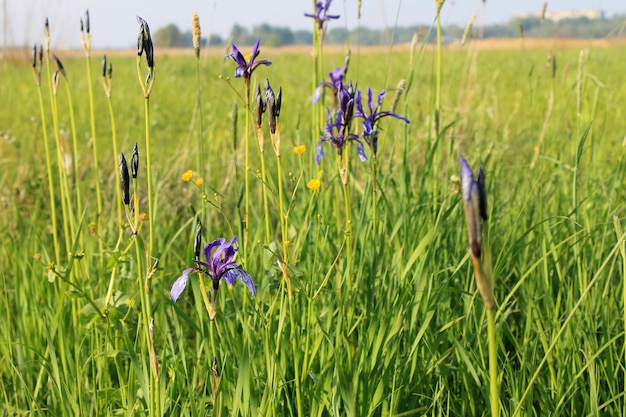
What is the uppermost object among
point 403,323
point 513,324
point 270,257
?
point 270,257

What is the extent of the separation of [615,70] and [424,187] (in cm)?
830

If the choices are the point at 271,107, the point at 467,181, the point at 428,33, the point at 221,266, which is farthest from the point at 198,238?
the point at 428,33

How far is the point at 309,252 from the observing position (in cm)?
157

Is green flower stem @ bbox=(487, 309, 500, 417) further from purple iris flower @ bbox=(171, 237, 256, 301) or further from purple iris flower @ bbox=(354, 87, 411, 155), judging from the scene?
purple iris flower @ bbox=(354, 87, 411, 155)

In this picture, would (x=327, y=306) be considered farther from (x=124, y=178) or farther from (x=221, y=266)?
(x=124, y=178)

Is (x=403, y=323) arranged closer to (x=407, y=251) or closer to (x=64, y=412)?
(x=407, y=251)

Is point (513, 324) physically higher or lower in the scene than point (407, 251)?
lower

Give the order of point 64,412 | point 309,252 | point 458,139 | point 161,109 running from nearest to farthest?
point 64,412 < point 309,252 < point 458,139 < point 161,109

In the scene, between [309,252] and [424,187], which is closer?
[309,252]

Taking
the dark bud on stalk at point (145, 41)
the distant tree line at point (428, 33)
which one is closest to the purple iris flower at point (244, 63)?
the distant tree line at point (428, 33)

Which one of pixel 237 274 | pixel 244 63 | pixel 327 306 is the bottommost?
pixel 327 306

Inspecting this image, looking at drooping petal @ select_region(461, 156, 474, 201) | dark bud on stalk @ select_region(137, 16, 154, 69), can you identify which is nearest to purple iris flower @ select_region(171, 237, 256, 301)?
dark bud on stalk @ select_region(137, 16, 154, 69)

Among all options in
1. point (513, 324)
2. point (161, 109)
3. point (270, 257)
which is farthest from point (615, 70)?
point (270, 257)

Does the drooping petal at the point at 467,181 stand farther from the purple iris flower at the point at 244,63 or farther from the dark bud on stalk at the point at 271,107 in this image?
the purple iris flower at the point at 244,63
